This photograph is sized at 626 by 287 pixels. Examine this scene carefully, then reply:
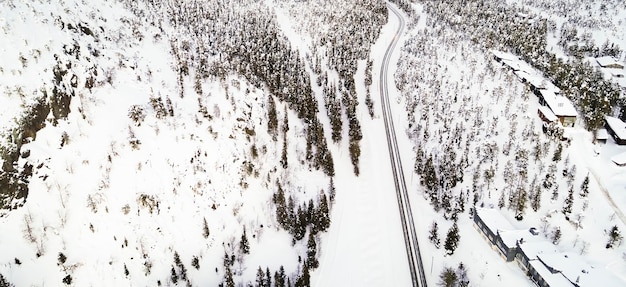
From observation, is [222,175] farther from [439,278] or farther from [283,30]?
[283,30]

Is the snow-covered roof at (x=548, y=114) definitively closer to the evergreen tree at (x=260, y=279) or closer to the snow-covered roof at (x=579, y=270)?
the snow-covered roof at (x=579, y=270)

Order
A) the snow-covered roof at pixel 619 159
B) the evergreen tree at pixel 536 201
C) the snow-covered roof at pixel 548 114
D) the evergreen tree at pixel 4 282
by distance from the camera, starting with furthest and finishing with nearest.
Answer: the snow-covered roof at pixel 548 114 < the snow-covered roof at pixel 619 159 < the evergreen tree at pixel 536 201 < the evergreen tree at pixel 4 282

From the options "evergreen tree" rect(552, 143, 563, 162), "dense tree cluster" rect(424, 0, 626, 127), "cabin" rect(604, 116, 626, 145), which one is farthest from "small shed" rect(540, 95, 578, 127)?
"evergreen tree" rect(552, 143, 563, 162)

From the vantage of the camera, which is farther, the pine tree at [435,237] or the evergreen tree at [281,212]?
the evergreen tree at [281,212]

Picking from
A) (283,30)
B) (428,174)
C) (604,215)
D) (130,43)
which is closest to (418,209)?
(428,174)

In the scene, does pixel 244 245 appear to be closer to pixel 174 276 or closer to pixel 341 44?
pixel 174 276

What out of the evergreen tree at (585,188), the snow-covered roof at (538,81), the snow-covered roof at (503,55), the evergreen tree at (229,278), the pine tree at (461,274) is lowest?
the pine tree at (461,274)

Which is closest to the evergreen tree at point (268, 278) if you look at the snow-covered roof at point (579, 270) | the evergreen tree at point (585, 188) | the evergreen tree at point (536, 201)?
the snow-covered roof at point (579, 270)
